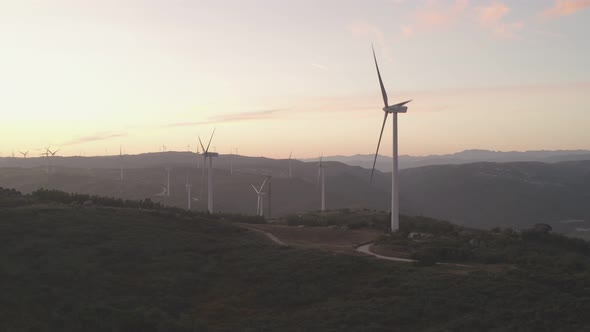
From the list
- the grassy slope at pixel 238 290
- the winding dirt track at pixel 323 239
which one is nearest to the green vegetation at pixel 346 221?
the winding dirt track at pixel 323 239

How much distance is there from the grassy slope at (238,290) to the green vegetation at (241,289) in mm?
71

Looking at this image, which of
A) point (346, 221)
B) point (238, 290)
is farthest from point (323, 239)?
point (238, 290)

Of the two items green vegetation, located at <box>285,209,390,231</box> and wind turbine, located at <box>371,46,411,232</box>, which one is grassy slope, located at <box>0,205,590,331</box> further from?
green vegetation, located at <box>285,209,390,231</box>

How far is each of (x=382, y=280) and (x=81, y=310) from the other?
52.9ft

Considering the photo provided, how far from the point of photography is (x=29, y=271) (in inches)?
1247

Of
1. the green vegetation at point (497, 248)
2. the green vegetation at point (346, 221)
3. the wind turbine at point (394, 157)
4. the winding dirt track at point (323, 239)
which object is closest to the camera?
the green vegetation at point (497, 248)

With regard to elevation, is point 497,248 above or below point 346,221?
above

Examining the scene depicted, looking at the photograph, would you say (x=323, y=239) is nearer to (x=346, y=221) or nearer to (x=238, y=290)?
(x=346, y=221)

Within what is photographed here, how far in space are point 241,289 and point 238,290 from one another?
0.68 feet

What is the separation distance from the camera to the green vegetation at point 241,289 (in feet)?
80.7

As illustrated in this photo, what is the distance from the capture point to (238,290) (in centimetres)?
3120

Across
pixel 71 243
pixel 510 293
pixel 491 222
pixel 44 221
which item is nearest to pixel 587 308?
pixel 510 293

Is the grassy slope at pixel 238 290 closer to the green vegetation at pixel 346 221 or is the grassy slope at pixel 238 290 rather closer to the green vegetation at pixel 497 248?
the green vegetation at pixel 497 248

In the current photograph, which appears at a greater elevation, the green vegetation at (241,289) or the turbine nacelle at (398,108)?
the turbine nacelle at (398,108)
